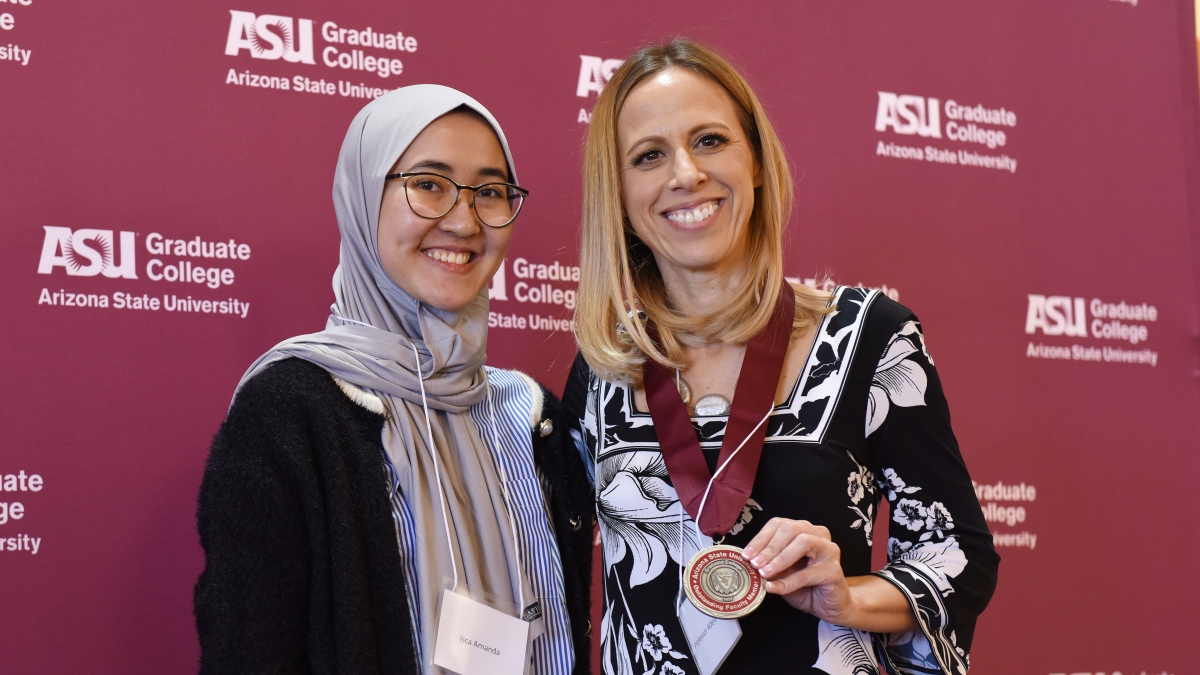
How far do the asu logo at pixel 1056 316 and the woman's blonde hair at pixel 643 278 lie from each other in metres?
1.72

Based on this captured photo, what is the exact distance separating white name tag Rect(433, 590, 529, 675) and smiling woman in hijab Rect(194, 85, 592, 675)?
0.03 metres

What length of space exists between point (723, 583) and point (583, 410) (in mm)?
696

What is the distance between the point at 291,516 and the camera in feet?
5.81

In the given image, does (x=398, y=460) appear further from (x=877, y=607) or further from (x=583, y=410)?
(x=877, y=607)

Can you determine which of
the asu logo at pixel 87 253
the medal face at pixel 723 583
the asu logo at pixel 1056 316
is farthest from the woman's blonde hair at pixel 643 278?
the asu logo at pixel 1056 316

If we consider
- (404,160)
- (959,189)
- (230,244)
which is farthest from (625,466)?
(959,189)

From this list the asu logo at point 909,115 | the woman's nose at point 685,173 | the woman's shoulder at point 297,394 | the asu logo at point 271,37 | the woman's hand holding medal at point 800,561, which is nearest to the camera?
the woman's hand holding medal at point 800,561

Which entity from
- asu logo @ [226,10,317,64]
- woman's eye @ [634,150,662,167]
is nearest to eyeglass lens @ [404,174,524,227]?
woman's eye @ [634,150,662,167]

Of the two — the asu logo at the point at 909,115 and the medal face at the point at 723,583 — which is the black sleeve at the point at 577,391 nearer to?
the medal face at the point at 723,583

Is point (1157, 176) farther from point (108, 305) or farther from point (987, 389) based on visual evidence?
point (108, 305)

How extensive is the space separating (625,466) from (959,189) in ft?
6.72

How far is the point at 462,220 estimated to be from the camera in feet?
6.77

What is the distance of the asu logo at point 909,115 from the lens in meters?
3.40

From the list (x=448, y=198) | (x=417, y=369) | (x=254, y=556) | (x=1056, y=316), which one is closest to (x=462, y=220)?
(x=448, y=198)
